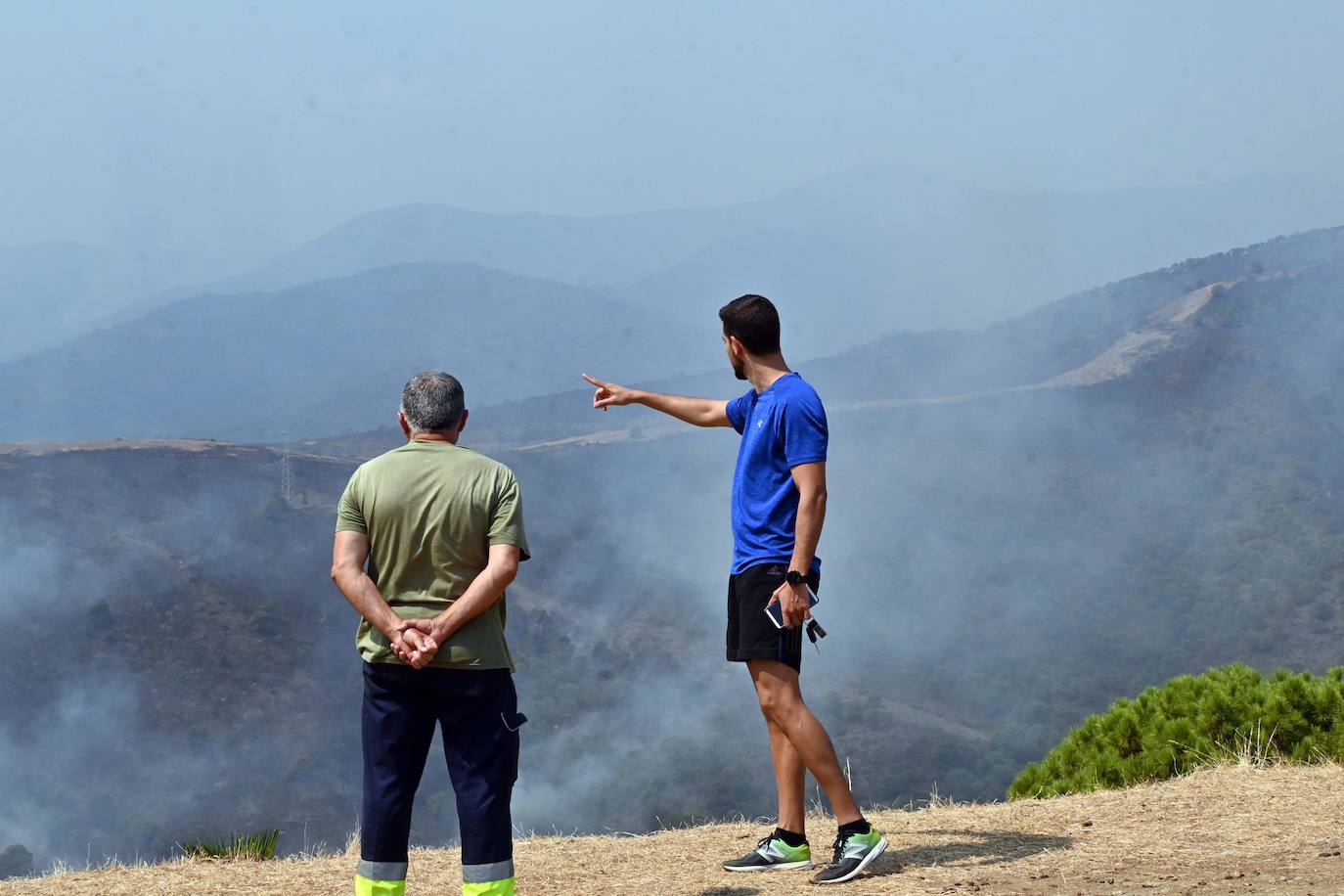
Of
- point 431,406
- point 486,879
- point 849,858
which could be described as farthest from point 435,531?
point 849,858

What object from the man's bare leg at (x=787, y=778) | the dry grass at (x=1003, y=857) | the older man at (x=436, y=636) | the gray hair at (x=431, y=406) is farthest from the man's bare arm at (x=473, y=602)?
the dry grass at (x=1003, y=857)

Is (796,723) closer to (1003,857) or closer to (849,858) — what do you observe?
(849,858)

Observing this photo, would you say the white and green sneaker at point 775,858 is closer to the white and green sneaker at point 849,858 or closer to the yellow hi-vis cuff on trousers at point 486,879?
the white and green sneaker at point 849,858

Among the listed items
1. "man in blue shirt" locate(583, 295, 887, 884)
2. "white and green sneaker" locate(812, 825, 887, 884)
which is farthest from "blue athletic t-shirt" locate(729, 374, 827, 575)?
"white and green sneaker" locate(812, 825, 887, 884)

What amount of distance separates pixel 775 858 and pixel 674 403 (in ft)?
5.50

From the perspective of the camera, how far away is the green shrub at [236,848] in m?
6.32

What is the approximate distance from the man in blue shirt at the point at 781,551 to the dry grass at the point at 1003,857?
0.98 ft

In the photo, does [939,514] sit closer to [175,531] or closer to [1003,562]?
[1003,562]

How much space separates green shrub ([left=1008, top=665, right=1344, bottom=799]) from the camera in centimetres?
753

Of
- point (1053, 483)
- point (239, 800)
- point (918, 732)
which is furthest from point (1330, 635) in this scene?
point (239, 800)

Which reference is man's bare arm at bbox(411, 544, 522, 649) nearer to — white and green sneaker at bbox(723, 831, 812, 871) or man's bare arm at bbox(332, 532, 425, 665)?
man's bare arm at bbox(332, 532, 425, 665)

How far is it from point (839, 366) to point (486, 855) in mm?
120083

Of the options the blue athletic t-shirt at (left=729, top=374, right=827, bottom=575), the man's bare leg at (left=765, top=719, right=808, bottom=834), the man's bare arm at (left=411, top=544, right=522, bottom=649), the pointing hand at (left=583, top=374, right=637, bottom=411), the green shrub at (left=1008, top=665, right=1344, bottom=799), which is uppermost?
the pointing hand at (left=583, top=374, right=637, bottom=411)

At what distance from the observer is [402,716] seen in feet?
12.6
